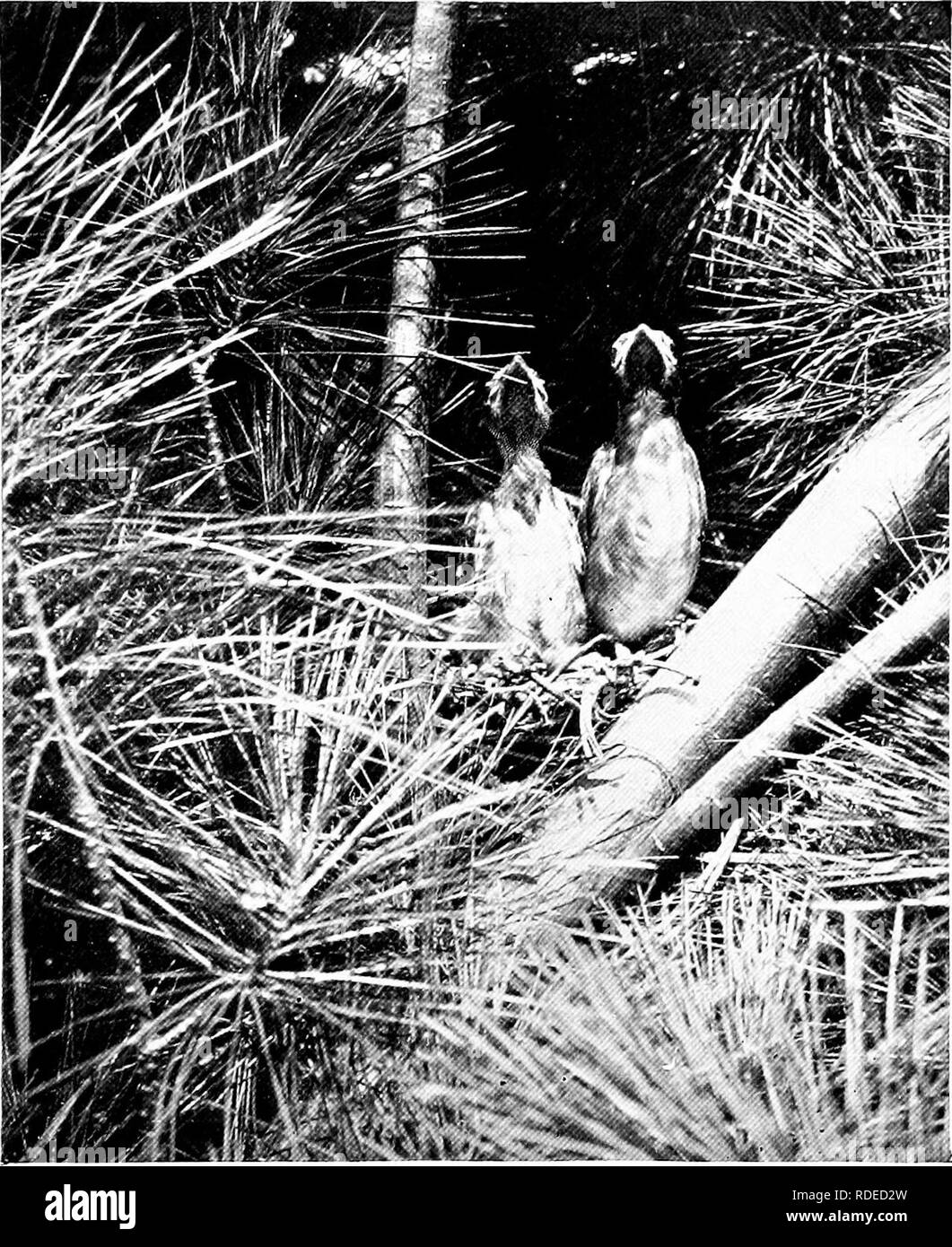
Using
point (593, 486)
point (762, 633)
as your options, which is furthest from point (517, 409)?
point (762, 633)

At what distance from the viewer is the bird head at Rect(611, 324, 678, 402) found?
119cm

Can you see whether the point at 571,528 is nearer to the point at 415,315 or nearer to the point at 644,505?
the point at 644,505

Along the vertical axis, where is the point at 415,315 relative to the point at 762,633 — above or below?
above

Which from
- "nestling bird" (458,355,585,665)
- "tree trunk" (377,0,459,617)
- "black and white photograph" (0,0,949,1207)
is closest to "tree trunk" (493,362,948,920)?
"black and white photograph" (0,0,949,1207)

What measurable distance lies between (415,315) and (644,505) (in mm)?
275

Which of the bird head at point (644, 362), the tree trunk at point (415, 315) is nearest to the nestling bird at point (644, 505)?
the bird head at point (644, 362)

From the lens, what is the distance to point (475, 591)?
3.89ft

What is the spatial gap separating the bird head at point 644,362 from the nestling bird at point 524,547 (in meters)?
0.08

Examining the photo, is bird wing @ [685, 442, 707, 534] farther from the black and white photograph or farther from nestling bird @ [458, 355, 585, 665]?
nestling bird @ [458, 355, 585, 665]

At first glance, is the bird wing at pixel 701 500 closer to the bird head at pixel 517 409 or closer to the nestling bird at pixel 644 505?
the nestling bird at pixel 644 505

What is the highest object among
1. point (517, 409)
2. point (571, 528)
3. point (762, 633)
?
point (517, 409)

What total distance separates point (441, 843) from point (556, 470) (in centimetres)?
36

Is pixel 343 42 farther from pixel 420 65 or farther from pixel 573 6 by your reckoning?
pixel 573 6
